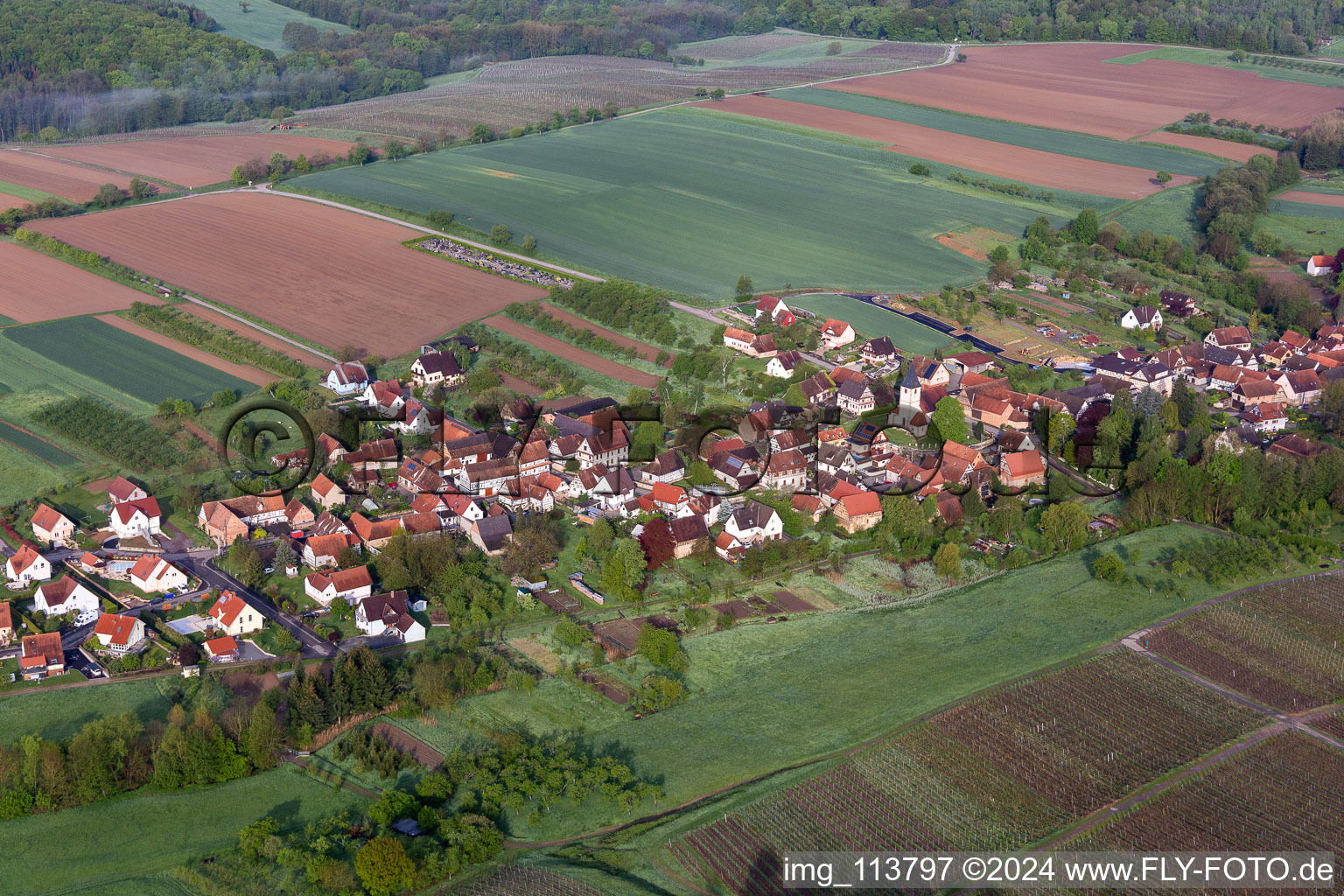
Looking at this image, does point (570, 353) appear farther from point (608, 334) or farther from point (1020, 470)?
point (1020, 470)

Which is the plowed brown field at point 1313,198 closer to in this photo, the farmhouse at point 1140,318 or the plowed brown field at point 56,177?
the farmhouse at point 1140,318

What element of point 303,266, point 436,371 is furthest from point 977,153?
point 436,371

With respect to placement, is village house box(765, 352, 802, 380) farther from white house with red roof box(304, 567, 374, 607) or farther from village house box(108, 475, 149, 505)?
village house box(108, 475, 149, 505)

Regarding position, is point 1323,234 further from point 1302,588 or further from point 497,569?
point 497,569

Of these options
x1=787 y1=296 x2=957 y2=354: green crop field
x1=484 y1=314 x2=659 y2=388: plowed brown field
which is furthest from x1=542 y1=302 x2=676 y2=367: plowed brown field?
x1=787 y1=296 x2=957 y2=354: green crop field

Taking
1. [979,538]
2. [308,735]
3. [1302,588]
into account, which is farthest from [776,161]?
[308,735]

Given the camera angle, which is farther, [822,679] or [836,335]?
[836,335]
